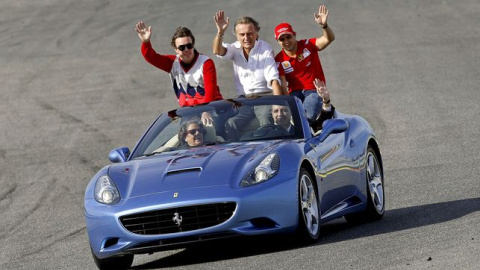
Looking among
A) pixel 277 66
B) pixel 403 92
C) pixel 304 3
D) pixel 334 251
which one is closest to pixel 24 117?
pixel 403 92

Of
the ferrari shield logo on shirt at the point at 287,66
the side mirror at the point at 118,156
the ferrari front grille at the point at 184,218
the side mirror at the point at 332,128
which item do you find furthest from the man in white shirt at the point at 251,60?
the ferrari front grille at the point at 184,218

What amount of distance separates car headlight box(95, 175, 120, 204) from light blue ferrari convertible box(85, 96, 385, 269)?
0.01 metres

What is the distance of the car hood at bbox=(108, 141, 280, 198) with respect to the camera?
9.77 meters

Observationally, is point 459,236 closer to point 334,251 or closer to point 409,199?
point 334,251

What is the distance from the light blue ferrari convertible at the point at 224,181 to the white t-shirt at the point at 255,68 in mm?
1994

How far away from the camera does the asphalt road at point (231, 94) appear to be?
10133 millimetres

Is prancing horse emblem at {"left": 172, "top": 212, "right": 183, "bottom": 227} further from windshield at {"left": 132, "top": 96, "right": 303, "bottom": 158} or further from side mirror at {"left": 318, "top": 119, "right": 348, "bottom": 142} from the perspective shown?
side mirror at {"left": 318, "top": 119, "right": 348, "bottom": 142}

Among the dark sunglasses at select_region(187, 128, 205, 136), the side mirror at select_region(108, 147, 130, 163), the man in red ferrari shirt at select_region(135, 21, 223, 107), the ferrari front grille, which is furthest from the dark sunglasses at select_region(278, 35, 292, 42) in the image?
the ferrari front grille

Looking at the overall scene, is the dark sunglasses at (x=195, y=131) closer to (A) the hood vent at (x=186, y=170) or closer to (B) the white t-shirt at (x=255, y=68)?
(A) the hood vent at (x=186, y=170)

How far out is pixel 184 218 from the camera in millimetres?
9578

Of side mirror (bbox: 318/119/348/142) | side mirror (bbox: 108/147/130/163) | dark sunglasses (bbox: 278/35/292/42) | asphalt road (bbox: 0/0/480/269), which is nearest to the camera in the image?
asphalt road (bbox: 0/0/480/269)

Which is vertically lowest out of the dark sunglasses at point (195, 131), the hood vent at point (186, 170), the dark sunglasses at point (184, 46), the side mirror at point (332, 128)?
→ the side mirror at point (332, 128)

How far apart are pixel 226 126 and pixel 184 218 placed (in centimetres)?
167

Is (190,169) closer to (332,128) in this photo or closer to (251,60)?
(332,128)
